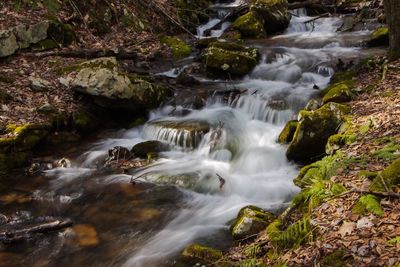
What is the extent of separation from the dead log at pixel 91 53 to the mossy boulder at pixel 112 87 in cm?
176

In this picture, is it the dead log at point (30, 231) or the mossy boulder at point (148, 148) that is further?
the mossy boulder at point (148, 148)

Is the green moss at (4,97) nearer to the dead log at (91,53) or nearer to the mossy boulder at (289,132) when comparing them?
the dead log at (91,53)

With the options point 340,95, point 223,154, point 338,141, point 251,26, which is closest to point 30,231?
point 223,154

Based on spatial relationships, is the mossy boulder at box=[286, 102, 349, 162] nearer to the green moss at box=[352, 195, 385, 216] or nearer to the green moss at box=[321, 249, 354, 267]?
the green moss at box=[352, 195, 385, 216]

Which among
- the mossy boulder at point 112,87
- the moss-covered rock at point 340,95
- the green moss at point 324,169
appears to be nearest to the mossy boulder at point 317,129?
the moss-covered rock at point 340,95

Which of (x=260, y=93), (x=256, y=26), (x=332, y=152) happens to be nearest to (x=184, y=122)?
(x=260, y=93)

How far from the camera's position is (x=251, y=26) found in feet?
56.1

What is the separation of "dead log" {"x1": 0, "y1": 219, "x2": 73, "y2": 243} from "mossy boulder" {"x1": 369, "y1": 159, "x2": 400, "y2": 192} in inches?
190

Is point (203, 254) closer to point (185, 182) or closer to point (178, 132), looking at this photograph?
point (185, 182)

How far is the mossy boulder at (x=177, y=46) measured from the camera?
49.9 feet

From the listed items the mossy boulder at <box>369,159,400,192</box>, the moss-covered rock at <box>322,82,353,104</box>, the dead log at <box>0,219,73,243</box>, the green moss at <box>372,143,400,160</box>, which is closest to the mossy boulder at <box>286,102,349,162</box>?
the moss-covered rock at <box>322,82,353,104</box>

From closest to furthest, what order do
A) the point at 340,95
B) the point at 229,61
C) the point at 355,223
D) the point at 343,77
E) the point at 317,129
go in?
1. the point at 355,223
2. the point at 317,129
3. the point at 340,95
4. the point at 343,77
5. the point at 229,61

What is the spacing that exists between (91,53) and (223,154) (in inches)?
253

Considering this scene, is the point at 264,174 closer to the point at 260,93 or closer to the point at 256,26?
the point at 260,93
